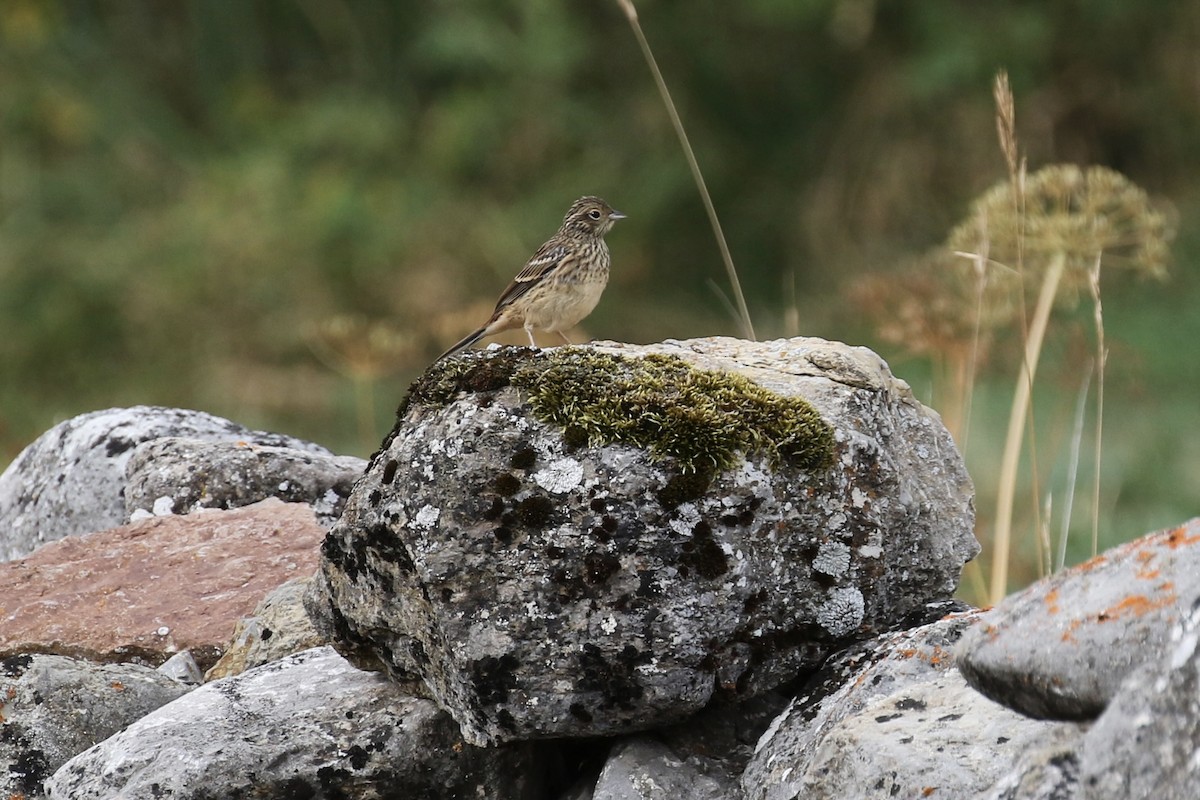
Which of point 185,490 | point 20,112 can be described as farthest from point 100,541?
point 20,112

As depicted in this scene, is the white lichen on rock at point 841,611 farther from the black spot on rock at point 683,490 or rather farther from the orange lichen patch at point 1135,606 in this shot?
the orange lichen patch at point 1135,606

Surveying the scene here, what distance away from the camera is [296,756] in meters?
3.79

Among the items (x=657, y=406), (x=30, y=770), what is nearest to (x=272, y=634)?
(x=30, y=770)

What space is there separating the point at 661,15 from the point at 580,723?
13436mm

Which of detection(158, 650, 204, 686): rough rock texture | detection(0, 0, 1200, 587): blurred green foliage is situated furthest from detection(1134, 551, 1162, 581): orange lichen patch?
detection(0, 0, 1200, 587): blurred green foliage

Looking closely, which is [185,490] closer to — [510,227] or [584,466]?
[584,466]

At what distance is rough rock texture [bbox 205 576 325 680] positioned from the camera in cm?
443

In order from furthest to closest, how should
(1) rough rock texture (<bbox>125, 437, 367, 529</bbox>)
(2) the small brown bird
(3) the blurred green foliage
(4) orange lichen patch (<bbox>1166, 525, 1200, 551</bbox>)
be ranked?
(3) the blurred green foliage → (2) the small brown bird → (1) rough rock texture (<bbox>125, 437, 367, 529</bbox>) → (4) orange lichen patch (<bbox>1166, 525, 1200, 551</bbox>)

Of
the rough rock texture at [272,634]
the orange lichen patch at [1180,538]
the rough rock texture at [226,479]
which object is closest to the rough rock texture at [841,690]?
the orange lichen patch at [1180,538]

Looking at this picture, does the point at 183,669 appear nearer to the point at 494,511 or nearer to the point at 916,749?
the point at 494,511

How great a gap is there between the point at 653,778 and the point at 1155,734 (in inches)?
57.3

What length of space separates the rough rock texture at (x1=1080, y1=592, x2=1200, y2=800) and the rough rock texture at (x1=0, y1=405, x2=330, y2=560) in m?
4.01

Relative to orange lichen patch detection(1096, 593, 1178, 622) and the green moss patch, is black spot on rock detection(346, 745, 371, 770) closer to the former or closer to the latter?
the green moss patch

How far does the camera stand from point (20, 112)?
1758cm
